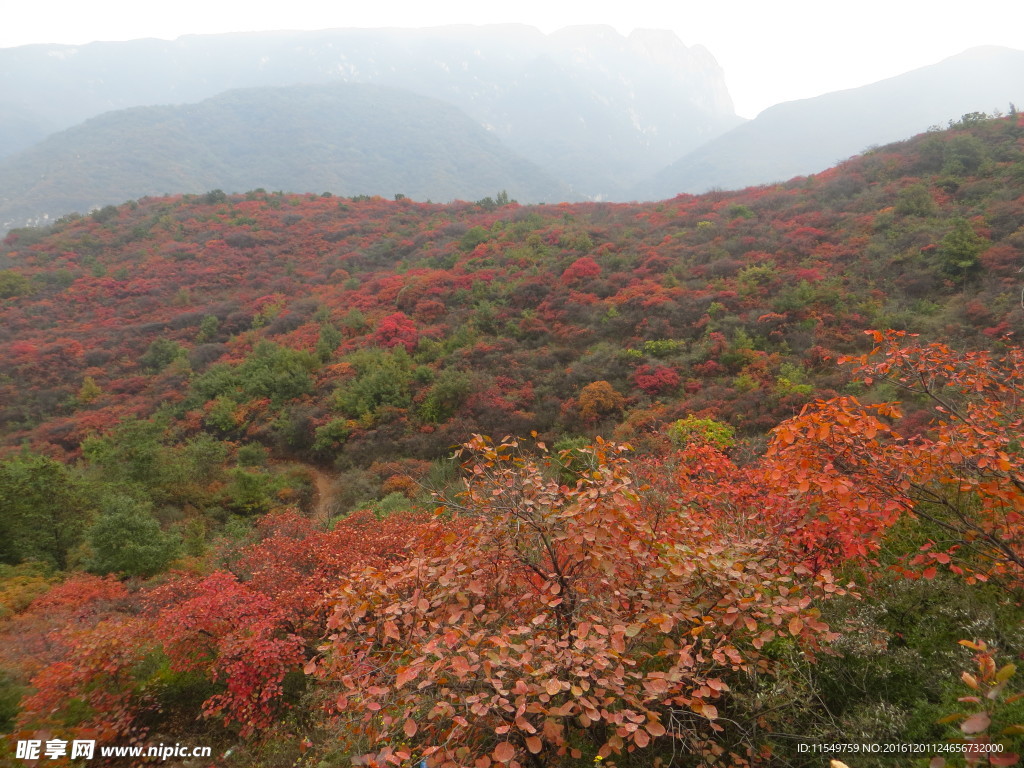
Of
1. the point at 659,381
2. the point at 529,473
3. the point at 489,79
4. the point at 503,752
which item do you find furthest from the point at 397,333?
the point at 489,79

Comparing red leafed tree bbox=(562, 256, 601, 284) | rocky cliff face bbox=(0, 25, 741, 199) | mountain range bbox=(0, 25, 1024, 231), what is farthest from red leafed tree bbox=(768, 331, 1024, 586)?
rocky cliff face bbox=(0, 25, 741, 199)

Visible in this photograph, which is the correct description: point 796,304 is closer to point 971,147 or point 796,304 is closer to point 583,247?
point 583,247

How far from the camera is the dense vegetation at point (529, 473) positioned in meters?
2.95

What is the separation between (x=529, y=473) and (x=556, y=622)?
0.98 m

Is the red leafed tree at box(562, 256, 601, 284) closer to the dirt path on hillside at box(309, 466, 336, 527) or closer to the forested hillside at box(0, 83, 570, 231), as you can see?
the dirt path on hillside at box(309, 466, 336, 527)

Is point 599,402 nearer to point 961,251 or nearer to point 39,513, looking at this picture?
point 961,251

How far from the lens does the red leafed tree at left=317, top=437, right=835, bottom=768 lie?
8.41ft

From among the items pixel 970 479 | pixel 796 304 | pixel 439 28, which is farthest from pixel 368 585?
pixel 439 28

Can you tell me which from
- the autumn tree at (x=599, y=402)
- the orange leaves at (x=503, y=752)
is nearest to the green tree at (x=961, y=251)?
the autumn tree at (x=599, y=402)

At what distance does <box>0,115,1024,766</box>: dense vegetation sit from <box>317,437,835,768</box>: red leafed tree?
0.13ft

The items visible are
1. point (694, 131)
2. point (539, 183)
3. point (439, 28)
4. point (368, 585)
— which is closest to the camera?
point (368, 585)

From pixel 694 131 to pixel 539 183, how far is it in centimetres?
7863

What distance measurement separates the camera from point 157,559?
28.6ft

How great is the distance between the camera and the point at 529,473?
3488mm
